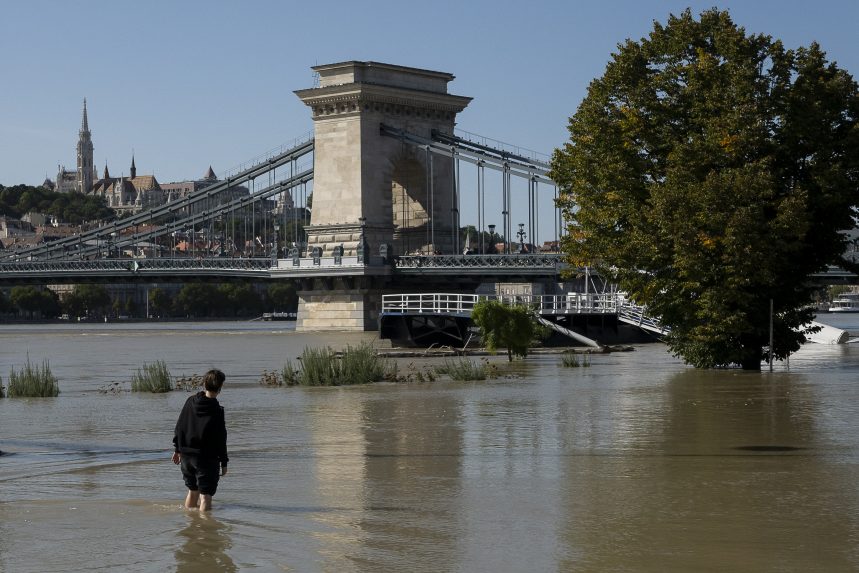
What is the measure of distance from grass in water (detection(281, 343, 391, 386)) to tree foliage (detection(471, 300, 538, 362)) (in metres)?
10.9

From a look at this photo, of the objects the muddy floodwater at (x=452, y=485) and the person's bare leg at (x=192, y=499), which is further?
the person's bare leg at (x=192, y=499)

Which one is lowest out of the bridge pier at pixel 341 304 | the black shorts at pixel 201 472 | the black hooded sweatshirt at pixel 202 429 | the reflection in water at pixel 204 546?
the reflection in water at pixel 204 546

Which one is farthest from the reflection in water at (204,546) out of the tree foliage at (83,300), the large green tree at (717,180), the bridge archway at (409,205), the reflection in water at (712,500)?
the tree foliage at (83,300)

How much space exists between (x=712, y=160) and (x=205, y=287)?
518ft

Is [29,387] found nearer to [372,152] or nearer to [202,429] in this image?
[202,429]

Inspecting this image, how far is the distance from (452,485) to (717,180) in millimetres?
19570

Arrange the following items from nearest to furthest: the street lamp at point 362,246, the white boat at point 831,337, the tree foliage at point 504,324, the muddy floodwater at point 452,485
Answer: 1. the muddy floodwater at point 452,485
2. the tree foliage at point 504,324
3. the white boat at point 831,337
4. the street lamp at point 362,246

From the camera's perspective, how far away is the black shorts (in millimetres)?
13430

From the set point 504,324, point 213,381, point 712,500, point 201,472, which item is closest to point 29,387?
point 201,472

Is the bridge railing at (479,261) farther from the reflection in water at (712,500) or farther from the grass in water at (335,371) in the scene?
the reflection in water at (712,500)

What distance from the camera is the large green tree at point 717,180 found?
33.8 m

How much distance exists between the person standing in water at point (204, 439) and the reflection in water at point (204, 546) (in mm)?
334

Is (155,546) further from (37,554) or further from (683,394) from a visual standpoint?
(683,394)

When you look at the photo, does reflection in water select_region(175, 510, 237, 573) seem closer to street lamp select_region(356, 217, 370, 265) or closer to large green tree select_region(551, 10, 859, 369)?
large green tree select_region(551, 10, 859, 369)
